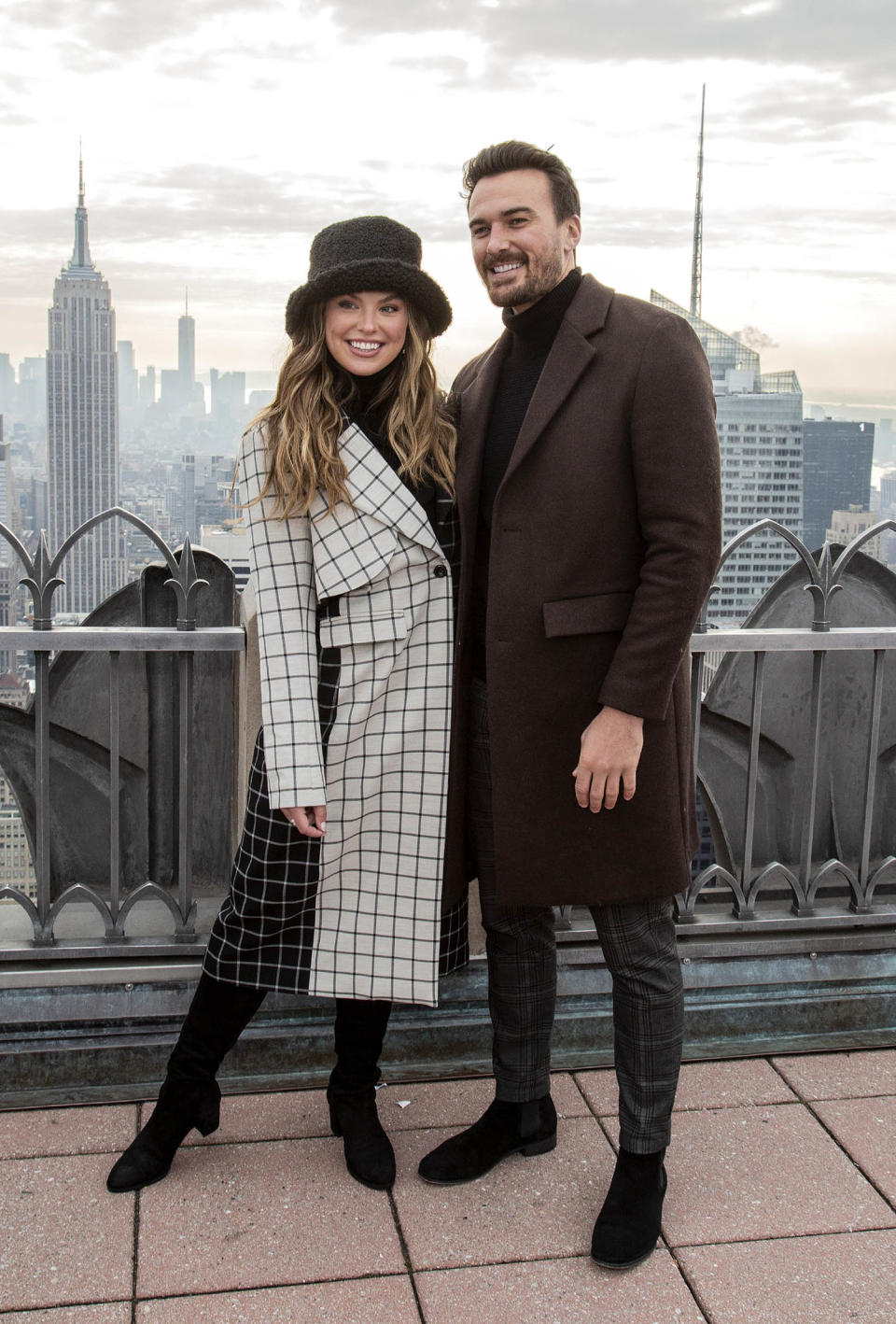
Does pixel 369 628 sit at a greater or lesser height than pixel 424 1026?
A: greater

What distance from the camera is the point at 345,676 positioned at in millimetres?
2297

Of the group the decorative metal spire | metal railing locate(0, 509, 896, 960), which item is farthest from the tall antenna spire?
metal railing locate(0, 509, 896, 960)

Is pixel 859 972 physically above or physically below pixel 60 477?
below

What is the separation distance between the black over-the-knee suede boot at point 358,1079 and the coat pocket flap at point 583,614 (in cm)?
93

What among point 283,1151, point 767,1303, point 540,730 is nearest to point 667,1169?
point 767,1303

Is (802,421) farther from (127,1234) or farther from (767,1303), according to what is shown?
(127,1234)

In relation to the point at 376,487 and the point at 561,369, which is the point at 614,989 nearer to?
the point at 376,487

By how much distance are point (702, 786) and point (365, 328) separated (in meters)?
1.58

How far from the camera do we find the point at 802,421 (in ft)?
15.2

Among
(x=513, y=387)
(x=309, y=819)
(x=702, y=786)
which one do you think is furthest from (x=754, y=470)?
A: (x=309, y=819)

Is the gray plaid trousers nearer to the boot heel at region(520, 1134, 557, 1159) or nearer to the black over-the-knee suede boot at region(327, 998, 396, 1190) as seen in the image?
the boot heel at region(520, 1134, 557, 1159)

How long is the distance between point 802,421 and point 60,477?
2958 millimetres

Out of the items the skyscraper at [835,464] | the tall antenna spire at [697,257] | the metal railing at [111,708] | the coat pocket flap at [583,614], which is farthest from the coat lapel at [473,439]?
the tall antenna spire at [697,257]

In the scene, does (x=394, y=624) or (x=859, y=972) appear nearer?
(x=394, y=624)
